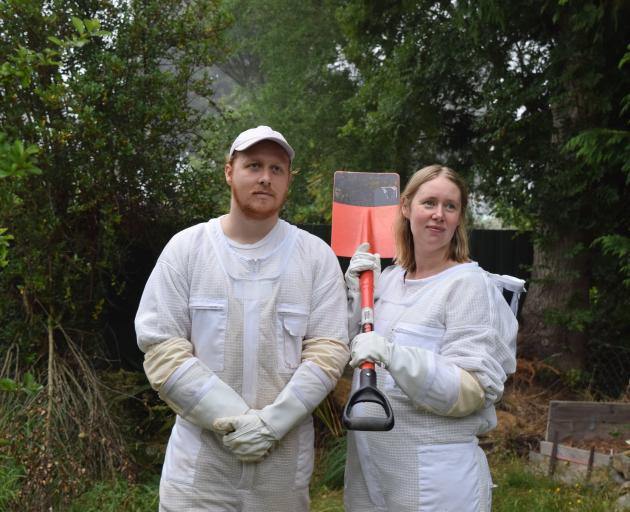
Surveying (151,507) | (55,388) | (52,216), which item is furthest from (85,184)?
(151,507)

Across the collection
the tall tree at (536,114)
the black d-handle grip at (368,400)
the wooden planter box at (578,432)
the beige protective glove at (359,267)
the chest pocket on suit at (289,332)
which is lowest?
the wooden planter box at (578,432)

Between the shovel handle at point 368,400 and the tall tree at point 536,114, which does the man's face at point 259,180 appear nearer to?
the shovel handle at point 368,400

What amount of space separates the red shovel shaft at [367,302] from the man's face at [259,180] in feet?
1.25

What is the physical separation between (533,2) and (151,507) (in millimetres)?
4278

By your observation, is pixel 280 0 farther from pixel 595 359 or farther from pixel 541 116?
pixel 595 359

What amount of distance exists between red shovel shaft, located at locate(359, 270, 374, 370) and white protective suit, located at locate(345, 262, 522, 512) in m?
0.06

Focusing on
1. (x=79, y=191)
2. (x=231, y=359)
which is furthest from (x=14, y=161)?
(x=79, y=191)

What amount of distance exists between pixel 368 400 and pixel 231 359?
42cm

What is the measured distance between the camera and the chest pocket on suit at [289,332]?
2.43m

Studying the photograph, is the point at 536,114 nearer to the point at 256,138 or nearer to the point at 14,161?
the point at 256,138

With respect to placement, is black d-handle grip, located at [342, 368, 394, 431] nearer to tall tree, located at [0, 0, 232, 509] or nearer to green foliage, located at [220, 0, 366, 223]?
tall tree, located at [0, 0, 232, 509]

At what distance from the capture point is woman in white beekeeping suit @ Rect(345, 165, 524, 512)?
7.50 ft

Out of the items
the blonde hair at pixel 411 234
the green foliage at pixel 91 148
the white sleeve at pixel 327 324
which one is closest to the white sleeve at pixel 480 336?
the blonde hair at pixel 411 234

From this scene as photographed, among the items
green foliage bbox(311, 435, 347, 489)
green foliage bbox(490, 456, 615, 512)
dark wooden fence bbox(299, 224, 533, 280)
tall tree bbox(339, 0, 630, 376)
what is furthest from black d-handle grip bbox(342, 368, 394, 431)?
dark wooden fence bbox(299, 224, 533, 280)
